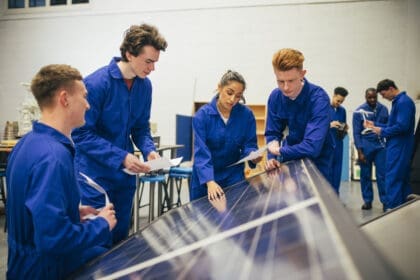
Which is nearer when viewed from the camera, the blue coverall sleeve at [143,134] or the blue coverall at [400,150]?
the blue coverall sleeve at [143,134]

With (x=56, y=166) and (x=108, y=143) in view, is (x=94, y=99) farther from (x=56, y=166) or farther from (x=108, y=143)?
(x=56, y=166)

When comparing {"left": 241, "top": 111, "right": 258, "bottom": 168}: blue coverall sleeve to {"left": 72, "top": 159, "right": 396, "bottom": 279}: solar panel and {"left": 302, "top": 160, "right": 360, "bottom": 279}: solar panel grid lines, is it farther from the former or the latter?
{"left": 302, "top": 160, "right": 360, "bottom": 279}: solar panel grid lines

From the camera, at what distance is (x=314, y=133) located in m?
1.73

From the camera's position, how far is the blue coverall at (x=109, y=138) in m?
1.68

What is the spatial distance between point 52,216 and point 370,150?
4548mm

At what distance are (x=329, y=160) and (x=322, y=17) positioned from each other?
241 inches

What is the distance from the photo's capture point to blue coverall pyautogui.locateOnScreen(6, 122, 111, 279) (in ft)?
2.78

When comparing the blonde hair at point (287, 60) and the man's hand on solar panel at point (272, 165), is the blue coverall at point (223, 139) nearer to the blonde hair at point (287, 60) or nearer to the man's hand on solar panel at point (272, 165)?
the man's hand on solar panel at point (272, 165)

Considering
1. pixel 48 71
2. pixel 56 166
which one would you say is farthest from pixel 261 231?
pixel 48 71

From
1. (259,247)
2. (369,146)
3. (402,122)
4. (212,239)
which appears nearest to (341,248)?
(259,247)

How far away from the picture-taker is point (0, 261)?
275cm

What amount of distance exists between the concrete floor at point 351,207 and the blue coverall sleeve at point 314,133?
49.2 inches

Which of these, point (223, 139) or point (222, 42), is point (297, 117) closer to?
point (223, 139)

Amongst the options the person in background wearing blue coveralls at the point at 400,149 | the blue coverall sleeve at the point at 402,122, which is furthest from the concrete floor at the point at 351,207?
the blue coverall sleeve at the point at 402,122
